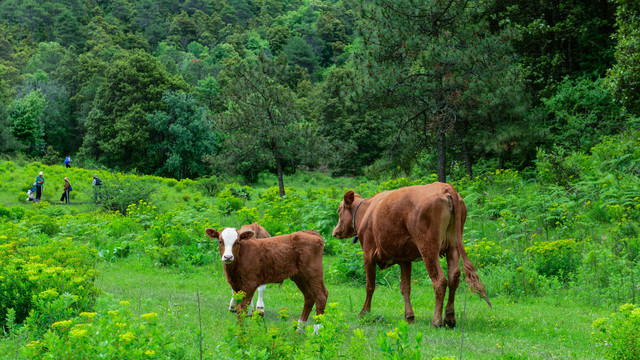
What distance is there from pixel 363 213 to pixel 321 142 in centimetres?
1958

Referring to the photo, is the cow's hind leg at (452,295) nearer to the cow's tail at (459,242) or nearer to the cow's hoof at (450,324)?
the cow's hoof at (450,324)

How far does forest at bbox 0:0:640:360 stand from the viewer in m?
5.15

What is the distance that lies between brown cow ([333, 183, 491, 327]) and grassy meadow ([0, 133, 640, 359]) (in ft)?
1.22

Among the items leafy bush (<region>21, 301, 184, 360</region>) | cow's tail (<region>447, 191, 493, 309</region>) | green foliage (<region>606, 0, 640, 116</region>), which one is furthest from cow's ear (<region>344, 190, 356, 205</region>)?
green foliage (<region>606, 0, 640, 116</region>)

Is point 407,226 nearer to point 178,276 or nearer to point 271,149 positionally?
point 178,276

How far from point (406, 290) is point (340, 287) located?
12.0 feet

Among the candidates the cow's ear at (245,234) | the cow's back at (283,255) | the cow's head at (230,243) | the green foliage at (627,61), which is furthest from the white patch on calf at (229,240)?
the green foliage at (627,61)

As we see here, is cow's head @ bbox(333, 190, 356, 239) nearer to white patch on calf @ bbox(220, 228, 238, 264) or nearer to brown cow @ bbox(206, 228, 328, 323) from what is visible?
brown cow @ bbox(206, 228, 328, 323)

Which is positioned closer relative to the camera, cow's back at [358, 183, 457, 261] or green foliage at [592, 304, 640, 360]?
green foliage at [592, 304, 640, 360]

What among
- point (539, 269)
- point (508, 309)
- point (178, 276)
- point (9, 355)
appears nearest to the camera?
point (9, 355)

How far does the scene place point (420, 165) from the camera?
25.0m

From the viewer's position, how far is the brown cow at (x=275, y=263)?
23.6ft

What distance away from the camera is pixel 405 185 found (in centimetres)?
2016

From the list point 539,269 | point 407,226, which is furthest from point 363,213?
point 539,269
